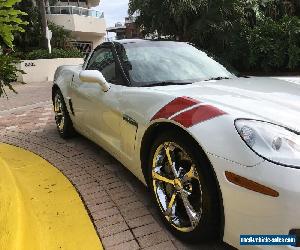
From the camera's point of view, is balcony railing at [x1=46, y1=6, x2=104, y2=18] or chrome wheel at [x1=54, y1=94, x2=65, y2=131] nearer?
chrome wheel at [x1=54, y1=94, x2=65, y2=131]

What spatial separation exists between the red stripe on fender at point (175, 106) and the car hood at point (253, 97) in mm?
69

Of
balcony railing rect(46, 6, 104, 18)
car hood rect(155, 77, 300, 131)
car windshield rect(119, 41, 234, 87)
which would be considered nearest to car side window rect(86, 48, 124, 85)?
car windshield rect(119, 41, 234, 87)

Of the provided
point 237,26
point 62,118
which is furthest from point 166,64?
point 237,26

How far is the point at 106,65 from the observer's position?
3.94 meters

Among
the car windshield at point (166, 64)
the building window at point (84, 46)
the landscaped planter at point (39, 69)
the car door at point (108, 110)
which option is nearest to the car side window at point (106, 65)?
the car door at point (108, 110)

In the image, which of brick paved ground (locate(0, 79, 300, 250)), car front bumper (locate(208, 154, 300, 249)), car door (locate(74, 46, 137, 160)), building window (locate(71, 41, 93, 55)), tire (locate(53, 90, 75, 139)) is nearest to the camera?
car front bumper (locate(208, 154, 300, 249))

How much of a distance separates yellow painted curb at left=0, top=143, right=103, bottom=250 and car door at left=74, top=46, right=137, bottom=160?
567 millimetres

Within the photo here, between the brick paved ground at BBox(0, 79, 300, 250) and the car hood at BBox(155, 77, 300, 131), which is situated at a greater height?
the car hood at BBox(155, 77, 300, 131)

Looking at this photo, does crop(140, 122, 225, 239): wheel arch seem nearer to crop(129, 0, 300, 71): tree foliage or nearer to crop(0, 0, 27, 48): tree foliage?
crop(0, 0, 27, 48): tree foliage

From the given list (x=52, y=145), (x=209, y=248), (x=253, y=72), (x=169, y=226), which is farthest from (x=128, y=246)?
(x=253, y=72)

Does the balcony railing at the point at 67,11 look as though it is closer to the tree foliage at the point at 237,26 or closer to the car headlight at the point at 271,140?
the tree foliage at the point at 237,26

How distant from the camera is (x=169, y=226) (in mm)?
2635

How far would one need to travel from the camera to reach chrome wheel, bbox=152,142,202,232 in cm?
240

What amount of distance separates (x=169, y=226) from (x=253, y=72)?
1693cm
